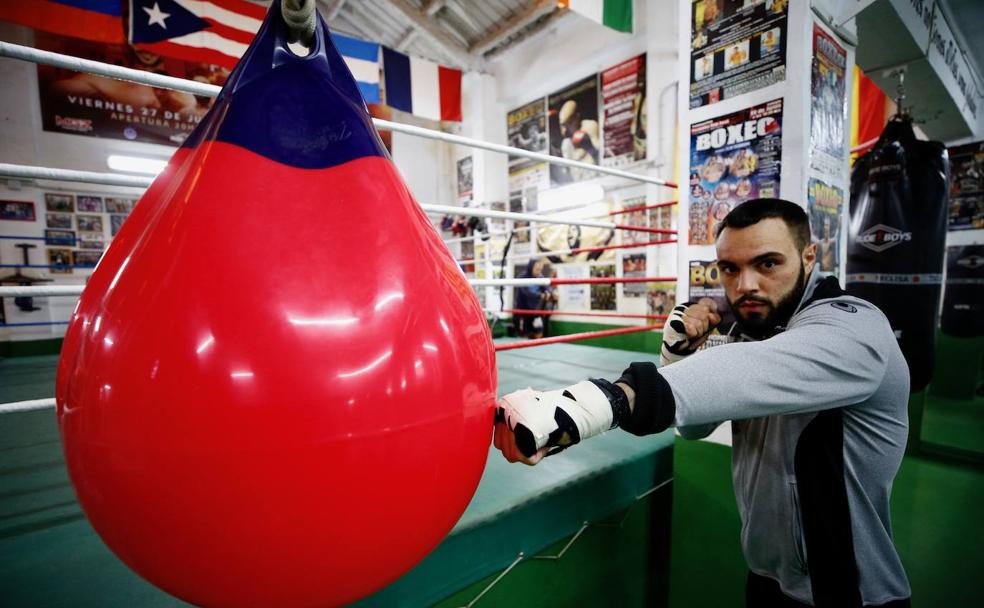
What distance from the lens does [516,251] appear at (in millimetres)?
6703

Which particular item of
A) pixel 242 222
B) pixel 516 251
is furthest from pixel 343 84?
pixel 516 251

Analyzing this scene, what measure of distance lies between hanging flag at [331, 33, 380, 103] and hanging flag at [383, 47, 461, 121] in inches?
6.7

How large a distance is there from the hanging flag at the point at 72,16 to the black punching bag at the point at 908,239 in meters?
5.80

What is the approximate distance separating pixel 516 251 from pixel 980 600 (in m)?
5.66

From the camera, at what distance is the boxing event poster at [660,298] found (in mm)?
4488

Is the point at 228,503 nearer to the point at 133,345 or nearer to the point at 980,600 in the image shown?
the point at 133,345

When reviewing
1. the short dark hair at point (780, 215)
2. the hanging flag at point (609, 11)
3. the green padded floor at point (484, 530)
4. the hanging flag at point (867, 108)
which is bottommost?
the green padded floor at point (484, 530)

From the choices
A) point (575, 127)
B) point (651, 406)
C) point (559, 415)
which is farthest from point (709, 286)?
point (575, 127)

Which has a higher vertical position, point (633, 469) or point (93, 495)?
point (93, 495)

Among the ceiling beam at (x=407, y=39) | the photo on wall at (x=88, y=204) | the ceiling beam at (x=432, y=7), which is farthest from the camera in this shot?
the ceiling beam at (x=407, y=39)

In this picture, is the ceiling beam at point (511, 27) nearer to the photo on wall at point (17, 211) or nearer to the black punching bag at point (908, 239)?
the black punching bag at point (908, 239)

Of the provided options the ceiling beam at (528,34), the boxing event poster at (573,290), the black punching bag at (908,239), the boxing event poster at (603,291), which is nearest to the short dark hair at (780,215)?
the black punching bag at (908,239)

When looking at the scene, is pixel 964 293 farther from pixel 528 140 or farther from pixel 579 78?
pixel 528 140

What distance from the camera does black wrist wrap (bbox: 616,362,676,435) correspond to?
627 millimetres
